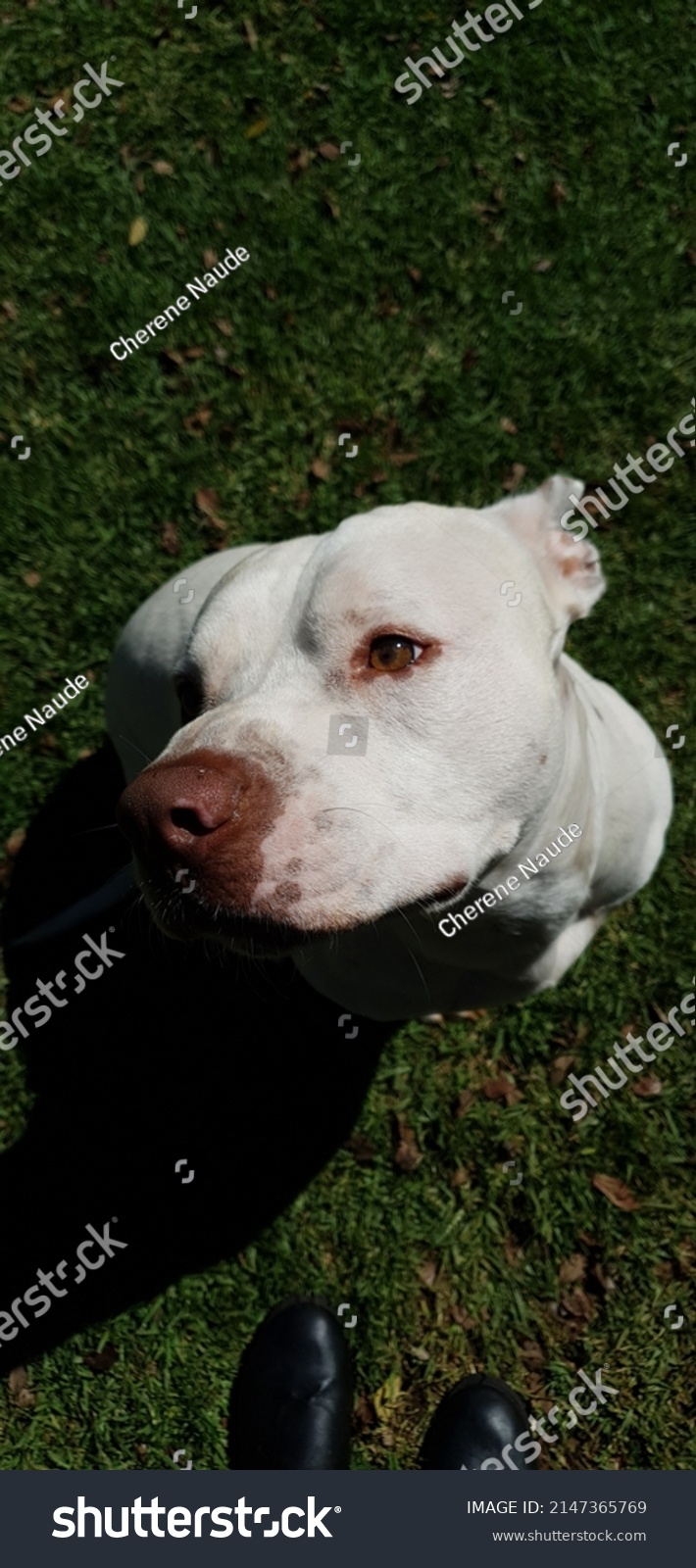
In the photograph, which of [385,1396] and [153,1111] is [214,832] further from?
[385,1396]

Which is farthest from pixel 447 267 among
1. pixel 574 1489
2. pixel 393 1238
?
pixel 574 1489

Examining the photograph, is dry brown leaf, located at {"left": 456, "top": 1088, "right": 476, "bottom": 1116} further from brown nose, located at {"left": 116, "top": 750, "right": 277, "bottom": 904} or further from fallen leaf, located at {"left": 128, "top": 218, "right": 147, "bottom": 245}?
fallen leaf, located at {"left": 128, "top": 218, "right": 147, "bottom": 245}

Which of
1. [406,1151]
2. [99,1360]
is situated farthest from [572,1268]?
[99,1360]

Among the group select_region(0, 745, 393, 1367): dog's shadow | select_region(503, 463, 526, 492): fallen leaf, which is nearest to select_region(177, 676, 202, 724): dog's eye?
select_region(0, 745, 393, 1367): dog's shadow

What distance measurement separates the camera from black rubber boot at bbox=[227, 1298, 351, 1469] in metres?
4.46

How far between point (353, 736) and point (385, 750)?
82 mm

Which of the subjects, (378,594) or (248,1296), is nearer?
(378,594)

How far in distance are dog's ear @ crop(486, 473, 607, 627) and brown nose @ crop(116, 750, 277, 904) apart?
1.22 m

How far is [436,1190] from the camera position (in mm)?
4875

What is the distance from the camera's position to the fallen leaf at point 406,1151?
192 inches

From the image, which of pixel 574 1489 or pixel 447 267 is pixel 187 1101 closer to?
pixel 574 1489

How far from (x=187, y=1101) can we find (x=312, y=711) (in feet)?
9.39

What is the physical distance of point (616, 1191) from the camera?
4805mm

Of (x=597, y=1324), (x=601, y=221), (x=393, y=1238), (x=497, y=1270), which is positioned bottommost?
(x=597, y=1324)
